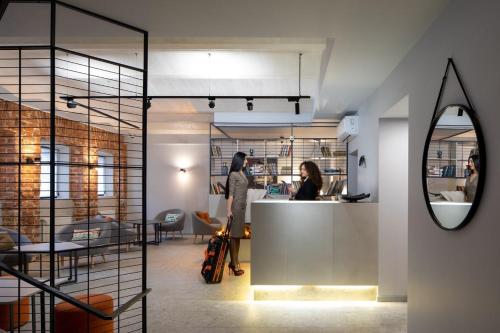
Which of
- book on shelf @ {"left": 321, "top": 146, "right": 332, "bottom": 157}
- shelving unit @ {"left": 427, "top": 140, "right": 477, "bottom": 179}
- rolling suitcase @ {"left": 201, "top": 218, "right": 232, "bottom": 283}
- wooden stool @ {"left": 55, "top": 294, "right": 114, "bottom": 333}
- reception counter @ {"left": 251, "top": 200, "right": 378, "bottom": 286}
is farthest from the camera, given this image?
book on shelf @ {"left": 321, "top": 146, "right": 332, "bottom": 157}

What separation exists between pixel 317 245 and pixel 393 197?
3.69ft

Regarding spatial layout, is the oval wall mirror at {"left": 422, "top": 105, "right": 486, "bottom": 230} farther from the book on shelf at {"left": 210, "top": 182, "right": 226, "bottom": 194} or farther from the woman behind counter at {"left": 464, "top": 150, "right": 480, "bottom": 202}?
the book on shelf at {"left": 210, "top": 182, "right": 226, "bottom": 194}

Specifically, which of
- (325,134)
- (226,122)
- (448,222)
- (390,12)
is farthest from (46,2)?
(325,134)

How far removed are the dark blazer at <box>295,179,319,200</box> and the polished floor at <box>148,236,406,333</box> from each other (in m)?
1.40

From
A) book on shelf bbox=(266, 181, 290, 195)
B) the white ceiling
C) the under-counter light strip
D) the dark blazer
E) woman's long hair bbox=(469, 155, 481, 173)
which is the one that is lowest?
the under-counter light strip

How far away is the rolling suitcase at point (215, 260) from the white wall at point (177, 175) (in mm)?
5128

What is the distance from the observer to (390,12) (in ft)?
8.73

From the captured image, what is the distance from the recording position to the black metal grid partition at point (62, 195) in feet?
8.41

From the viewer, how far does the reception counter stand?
462 centimetres

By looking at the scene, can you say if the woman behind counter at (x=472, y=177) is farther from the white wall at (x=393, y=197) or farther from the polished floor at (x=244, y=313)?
the white wall at (x=393, y=197)

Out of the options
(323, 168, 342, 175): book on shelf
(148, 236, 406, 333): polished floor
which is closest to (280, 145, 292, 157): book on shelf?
(323, 168, 342, 175): book on shelf

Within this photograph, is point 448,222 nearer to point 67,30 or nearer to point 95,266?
point 67,30

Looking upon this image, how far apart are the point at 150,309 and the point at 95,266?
2.93 metres

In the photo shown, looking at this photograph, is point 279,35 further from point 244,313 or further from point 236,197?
point 236,197
